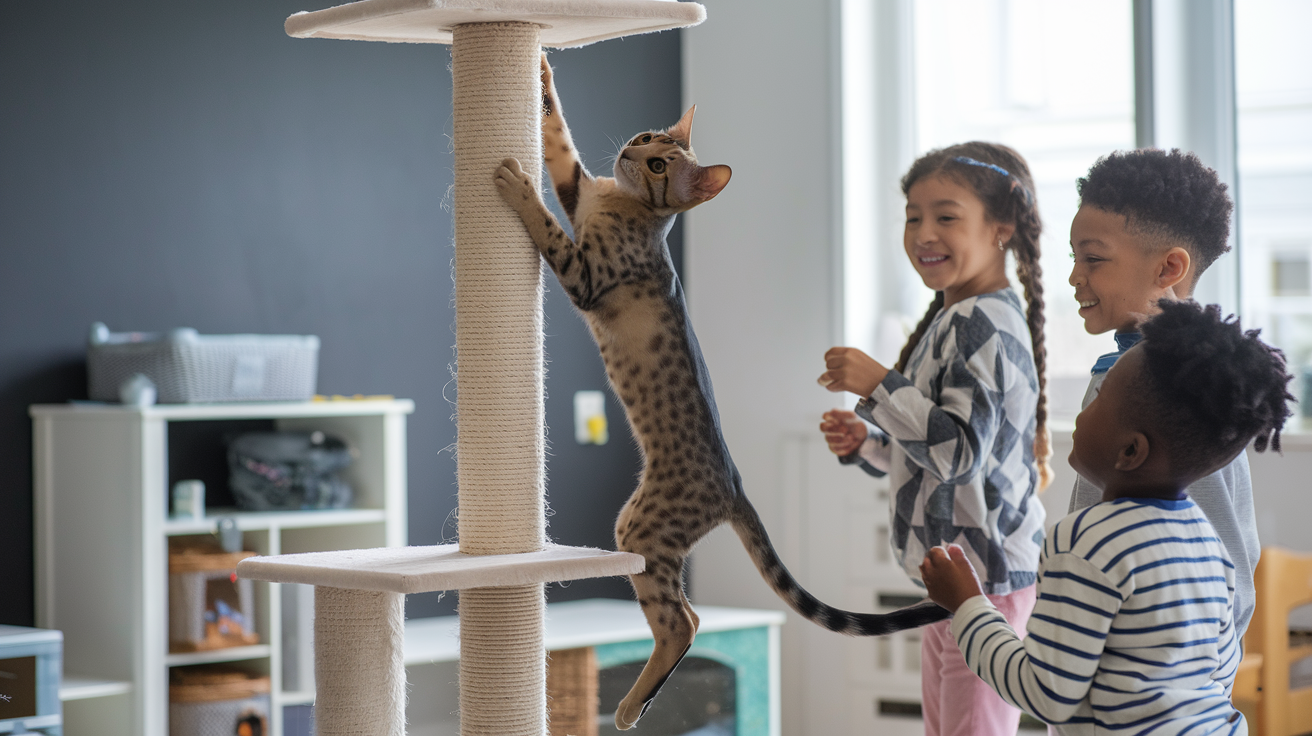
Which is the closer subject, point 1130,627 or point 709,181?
point 1130,627

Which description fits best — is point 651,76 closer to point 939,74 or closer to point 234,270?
point 939,74

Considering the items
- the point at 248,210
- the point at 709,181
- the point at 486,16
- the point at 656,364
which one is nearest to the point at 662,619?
the point at 656,364

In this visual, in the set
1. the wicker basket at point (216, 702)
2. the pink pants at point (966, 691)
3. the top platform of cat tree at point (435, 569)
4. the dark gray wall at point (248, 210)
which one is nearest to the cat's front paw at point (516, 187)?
the top platform of cat tree at point (435, 569)

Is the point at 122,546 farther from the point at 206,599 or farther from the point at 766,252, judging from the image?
the point at 766,252

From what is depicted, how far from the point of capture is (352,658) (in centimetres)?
151

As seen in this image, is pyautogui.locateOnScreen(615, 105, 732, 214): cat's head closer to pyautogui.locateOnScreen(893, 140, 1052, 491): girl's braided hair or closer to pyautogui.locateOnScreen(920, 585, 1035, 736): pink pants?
pyautogui.locateOnScreen(893, 140, 1052, 491): girl's braided hair

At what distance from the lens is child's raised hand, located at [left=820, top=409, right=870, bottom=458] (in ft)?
5.70

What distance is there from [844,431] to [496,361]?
20.8 inches

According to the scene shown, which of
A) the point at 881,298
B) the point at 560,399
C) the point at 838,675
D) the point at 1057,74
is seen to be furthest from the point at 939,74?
the point at 838,675

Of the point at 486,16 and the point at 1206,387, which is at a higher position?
the point at 486,16

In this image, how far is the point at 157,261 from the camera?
9.62 ft

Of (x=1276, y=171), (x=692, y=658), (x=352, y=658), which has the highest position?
(x=1276, y=171)

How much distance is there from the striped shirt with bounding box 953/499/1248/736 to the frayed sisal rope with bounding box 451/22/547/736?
→ 25.8 inches

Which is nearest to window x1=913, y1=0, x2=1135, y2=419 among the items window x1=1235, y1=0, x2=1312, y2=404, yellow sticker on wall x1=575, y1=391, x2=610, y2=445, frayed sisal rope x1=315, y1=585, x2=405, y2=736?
window x1=1235, y1=0, x2=1312, y2=404
